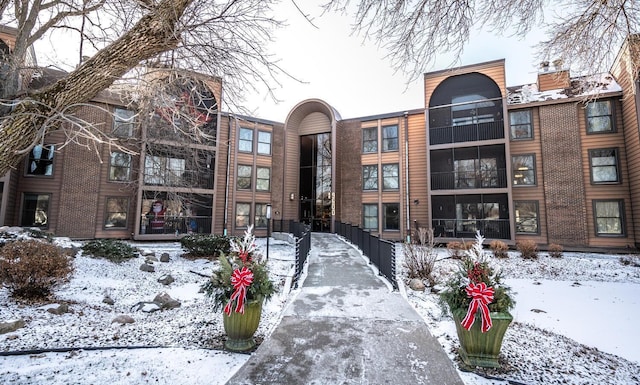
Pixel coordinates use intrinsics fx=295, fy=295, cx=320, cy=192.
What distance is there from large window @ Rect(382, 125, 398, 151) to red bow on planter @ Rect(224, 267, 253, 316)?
57.9ft

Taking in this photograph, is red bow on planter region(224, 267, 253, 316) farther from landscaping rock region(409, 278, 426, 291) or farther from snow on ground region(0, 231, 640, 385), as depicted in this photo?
landscaping rock region(409, 278, 426, 291)

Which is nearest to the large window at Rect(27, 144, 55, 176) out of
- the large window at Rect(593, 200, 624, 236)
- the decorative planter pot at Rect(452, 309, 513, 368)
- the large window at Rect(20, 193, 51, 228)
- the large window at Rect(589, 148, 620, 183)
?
the large window at Rect(20, 193, 51, 228)

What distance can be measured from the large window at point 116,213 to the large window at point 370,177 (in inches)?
582

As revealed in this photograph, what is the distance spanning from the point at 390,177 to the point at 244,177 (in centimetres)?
1022

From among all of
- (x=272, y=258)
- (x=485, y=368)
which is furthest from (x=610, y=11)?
(x=272, y=258)

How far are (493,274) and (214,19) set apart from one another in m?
5.31

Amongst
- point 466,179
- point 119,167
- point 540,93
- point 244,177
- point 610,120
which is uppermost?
point 540,93

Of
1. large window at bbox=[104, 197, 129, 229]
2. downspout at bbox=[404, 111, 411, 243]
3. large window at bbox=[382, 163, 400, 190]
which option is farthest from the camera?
large window at bbox=[382, 163, 400, 190]

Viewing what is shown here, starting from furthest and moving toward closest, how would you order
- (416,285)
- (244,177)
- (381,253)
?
(244,177)
(381,253)
(416,285)

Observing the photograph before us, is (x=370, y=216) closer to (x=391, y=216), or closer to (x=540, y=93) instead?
(x=391, y=216)

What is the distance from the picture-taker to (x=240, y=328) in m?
4.19

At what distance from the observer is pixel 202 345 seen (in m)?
4.38

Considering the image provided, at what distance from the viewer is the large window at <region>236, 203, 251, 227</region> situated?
2048 cm

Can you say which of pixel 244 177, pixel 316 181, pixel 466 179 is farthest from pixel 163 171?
pixel 466 179
